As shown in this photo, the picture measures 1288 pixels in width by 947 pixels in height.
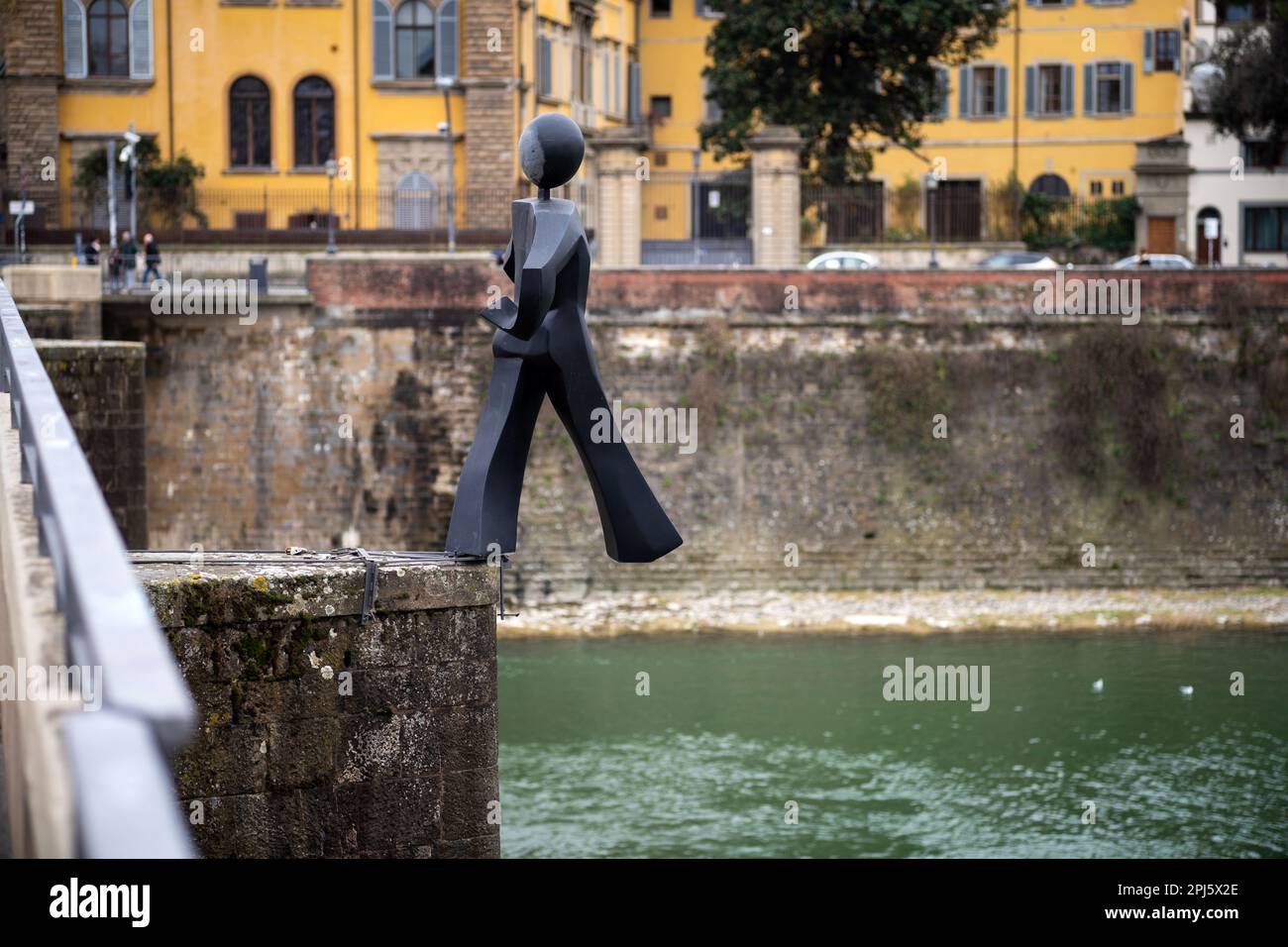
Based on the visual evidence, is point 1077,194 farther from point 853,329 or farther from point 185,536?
point 185,536

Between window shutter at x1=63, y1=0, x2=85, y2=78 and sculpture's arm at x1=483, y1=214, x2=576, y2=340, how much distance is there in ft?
108

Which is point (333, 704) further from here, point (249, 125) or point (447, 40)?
point (447, 40)

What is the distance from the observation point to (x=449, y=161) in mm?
39000

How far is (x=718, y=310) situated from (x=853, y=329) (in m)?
2.16

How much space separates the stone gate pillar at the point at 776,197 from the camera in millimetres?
33125

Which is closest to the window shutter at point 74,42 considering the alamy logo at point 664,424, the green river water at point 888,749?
the alamy logo at point 664,424

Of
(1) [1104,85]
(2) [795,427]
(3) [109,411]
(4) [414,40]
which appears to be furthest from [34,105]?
(1) [1104,85]

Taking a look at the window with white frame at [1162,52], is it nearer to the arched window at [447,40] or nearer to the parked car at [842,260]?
the parked car at [842,260]

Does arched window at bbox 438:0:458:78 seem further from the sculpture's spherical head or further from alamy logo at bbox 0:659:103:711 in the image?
alamy logo at bbox 0:659:103:711

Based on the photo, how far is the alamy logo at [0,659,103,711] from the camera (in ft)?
11.7

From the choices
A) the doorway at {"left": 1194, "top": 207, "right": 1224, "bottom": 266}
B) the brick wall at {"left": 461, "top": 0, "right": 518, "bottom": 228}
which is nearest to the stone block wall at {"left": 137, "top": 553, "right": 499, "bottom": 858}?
the brick wall at {"left": 461, "top": 0, "right": 518, "bottom": 228}

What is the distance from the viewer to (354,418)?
102 feet

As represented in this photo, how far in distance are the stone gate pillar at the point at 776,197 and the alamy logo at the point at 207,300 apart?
831 cm
